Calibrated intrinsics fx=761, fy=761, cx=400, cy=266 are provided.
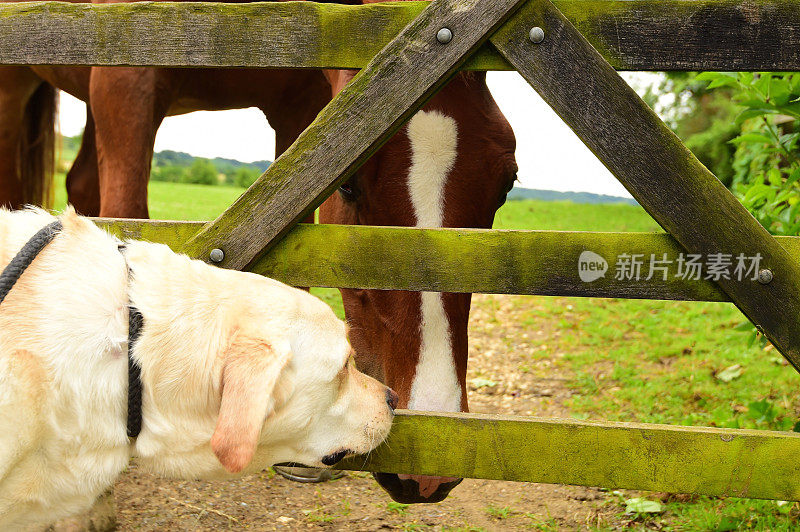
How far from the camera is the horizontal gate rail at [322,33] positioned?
6.68 ft

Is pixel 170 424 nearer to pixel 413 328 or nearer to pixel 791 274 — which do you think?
pixel 413 328

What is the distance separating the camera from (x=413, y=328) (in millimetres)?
2600

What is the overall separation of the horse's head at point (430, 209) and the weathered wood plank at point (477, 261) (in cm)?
40

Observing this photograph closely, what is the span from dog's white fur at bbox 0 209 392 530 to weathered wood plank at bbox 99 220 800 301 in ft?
0.85

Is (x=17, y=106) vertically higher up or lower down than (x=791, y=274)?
higher up

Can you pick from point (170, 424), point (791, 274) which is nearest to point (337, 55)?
point (170, 424)

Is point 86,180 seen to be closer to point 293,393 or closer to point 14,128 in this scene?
point 14,128

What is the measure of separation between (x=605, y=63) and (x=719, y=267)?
645 mm

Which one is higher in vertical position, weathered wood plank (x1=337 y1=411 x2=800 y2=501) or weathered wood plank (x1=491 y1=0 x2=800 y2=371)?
weathered wood plank (x1=491 y1=0 x2=800 y2=371)

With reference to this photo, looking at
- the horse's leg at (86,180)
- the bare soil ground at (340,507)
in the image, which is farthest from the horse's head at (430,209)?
the horse's leg at (86,180)

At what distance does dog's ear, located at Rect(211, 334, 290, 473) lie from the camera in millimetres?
1605

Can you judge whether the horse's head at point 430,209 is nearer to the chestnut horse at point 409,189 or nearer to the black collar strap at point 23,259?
the chestnut horse at point 409,189

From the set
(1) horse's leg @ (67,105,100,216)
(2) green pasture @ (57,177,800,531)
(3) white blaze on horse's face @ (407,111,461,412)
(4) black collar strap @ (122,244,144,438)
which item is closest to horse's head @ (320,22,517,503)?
(3) white blaze on horse's face @ (407,111,461,412)

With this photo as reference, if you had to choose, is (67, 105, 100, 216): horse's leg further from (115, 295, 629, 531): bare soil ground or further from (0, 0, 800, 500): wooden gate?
(0, 0, 800, 500): wooden gate
